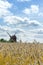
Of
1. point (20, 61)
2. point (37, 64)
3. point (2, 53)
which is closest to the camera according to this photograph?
point (37, 64)

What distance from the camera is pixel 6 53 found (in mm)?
7281

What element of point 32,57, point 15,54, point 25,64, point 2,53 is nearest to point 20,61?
point 25,64

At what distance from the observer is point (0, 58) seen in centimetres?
692

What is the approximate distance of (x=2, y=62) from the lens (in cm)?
658

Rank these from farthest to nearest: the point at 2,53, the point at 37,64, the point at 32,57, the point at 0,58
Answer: the point at 2,53
the point at 0,58
the point at 32,57
the point at 37,64

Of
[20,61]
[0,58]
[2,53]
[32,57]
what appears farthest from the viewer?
[2,53]

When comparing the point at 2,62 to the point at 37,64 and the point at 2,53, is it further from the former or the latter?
the point at 37,64

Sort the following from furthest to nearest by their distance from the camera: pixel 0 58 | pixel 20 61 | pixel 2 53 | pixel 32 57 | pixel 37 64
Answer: pixel 2 53, pixel 0 58, pixel 32 57, pixel 20 61, pixel 37 64

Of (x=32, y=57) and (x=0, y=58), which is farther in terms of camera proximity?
(x=0, y=58)

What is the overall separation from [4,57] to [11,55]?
22 centimetres

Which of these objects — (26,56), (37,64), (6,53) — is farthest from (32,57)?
(37,64)

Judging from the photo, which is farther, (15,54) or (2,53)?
(2,53)

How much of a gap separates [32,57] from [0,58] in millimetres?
1015

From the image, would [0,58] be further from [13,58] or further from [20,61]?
[20,61]
